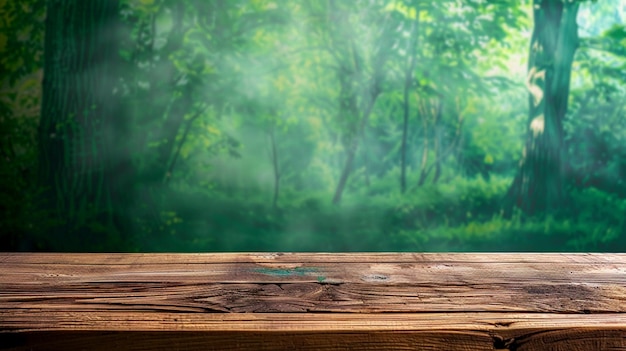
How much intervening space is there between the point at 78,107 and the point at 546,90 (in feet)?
8.61

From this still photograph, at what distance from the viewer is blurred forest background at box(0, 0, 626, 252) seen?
3158mm

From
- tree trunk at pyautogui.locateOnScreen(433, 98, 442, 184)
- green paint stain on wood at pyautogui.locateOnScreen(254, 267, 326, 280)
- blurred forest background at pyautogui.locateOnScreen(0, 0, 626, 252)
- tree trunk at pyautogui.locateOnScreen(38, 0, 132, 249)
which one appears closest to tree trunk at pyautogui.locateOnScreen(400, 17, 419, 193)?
blurred forest background at pyautogui.locateOnScreen(0, 0, 626, 252)

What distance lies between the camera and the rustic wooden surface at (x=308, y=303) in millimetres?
714

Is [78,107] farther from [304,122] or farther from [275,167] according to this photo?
[304,122]

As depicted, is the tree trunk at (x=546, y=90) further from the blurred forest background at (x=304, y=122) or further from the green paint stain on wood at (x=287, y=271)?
the green paint stain on wood at (x=287, y=271)

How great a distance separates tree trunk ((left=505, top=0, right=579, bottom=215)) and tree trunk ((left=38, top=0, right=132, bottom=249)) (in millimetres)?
2280

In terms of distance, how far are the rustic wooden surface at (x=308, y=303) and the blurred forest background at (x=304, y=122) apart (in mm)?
2116

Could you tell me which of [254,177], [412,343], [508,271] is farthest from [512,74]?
[412,343]

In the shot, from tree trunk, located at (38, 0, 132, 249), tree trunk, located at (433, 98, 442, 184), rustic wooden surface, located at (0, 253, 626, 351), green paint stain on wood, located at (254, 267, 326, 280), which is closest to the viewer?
rustic wooden surface, located at (0, 253, 626, 351)

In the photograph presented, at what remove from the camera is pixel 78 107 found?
3.16m

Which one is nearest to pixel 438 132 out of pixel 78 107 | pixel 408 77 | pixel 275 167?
pixel 408 77

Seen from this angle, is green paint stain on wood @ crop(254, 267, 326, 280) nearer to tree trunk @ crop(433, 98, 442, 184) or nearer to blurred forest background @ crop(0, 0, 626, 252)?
blurred forest background @ crop(0, 0, 626, 252)

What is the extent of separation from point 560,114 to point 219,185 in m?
1.99

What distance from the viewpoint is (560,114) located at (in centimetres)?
334
